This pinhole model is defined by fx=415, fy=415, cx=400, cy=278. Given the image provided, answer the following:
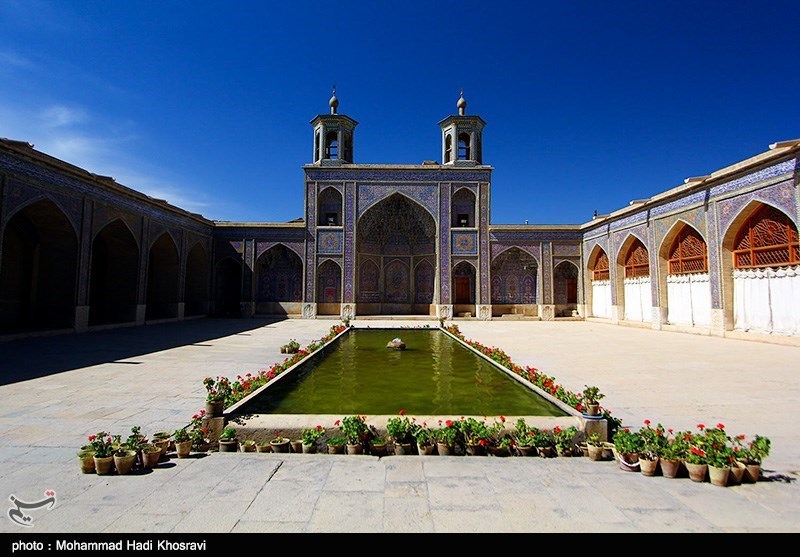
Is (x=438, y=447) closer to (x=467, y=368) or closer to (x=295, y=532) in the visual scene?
(x=295, y=532)

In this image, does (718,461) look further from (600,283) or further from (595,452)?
(600,283)

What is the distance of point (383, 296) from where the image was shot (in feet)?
70.2

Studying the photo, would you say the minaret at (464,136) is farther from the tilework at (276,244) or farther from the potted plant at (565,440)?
the potted plant at (565,440)

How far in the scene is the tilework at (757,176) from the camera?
9641mm

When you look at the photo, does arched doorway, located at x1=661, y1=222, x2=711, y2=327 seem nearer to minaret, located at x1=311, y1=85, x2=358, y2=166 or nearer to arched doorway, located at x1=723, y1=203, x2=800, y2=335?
arched doorway, located at x1=723, y1=203, x2=800, y2=335

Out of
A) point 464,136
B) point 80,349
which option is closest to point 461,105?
point 464,136

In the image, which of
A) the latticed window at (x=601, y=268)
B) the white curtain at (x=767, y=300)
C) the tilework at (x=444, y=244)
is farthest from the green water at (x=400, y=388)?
the latticed window at (x=601, y=268)

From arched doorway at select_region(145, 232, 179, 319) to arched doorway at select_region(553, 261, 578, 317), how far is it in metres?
17.1

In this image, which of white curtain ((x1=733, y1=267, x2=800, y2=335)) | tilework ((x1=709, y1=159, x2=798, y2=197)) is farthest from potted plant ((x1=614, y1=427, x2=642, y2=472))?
tilework ((x1=709, y1=159, x2=798, y2=197))

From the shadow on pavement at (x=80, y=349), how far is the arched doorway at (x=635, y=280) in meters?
14.0

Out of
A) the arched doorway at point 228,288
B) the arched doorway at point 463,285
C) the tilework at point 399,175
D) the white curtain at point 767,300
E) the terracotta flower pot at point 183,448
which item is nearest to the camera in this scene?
the terracotta flower pot at point 183,448

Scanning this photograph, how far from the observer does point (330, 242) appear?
19766mm

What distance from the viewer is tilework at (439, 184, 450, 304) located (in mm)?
19672

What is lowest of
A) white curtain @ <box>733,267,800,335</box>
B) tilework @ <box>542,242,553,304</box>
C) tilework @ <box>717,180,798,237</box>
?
white curtain @ <box>733,267,800,335</box>
